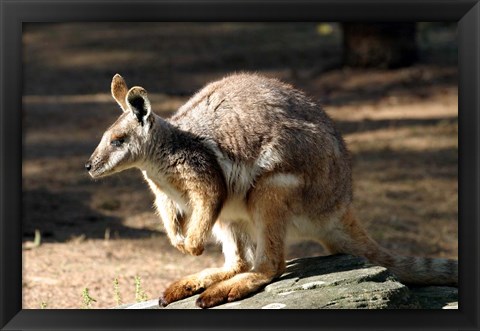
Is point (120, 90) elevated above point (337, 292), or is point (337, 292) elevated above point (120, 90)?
point (120, 90)

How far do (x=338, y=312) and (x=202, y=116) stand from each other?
1.78 metres

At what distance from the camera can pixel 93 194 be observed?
10383 millimetres

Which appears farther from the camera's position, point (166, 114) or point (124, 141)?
point (166, 114)

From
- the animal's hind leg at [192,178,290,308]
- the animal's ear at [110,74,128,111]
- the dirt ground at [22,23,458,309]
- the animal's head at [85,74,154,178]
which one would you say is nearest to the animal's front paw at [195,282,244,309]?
the animal's hind leg at [192,178,290,308]

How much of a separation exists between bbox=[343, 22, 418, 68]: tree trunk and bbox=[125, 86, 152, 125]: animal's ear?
28.7ft

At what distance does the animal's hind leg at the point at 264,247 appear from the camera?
5418 millimetres

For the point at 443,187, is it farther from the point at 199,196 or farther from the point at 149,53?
the point at 149,53

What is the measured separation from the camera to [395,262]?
236 inches

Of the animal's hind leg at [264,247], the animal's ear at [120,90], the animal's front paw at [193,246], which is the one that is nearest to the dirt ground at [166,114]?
the animal's front paw at [193,246]

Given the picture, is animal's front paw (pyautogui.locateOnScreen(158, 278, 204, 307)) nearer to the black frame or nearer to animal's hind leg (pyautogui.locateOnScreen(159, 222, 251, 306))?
animal's hind leg (pyautogui.locateOnScreen(159, 222, 251, 306))

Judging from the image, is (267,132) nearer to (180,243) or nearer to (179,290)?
(180,243)

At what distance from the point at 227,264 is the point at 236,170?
716 mm

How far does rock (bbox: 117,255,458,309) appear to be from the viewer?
5090mm

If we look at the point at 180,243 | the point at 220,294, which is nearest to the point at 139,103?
the point at 180,243
